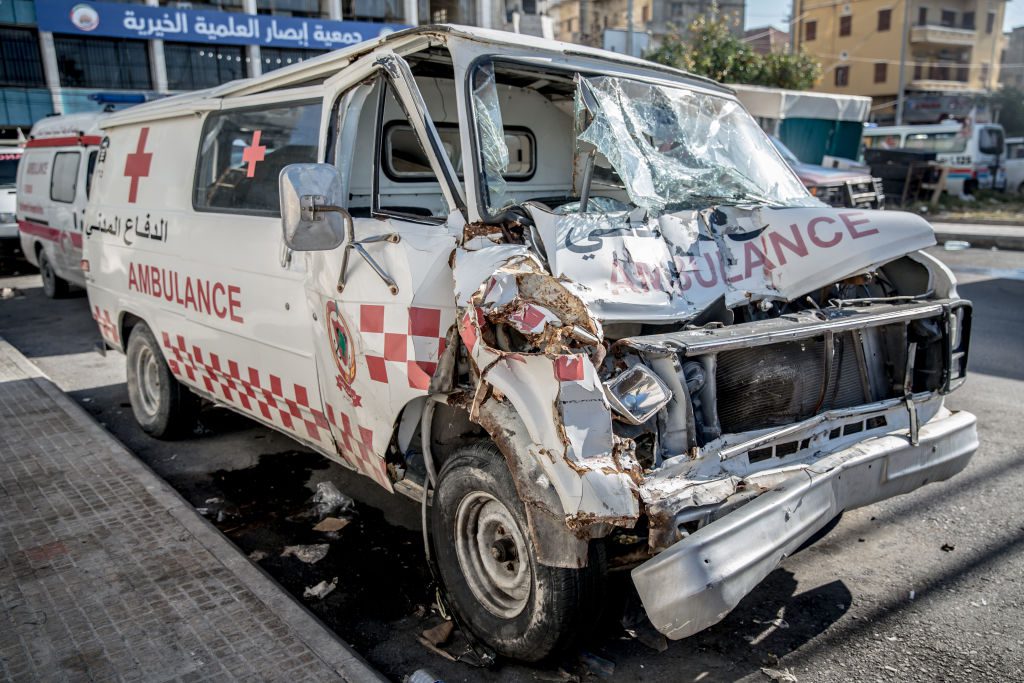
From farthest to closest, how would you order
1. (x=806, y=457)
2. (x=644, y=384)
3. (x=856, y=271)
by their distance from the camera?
(x=856, y=271) → (x=806, y=457) → (x=644, y=384)

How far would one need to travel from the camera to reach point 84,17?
26.1m

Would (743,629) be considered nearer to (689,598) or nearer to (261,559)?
(689,598)

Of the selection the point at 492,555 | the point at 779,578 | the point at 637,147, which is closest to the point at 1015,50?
the point at 637,147

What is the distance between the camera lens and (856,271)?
3.55 meters

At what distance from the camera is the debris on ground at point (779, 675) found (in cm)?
298

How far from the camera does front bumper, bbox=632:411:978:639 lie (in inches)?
96.5

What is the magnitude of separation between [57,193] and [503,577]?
10409 millimetres

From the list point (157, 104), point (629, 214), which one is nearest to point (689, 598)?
point (629, 214)

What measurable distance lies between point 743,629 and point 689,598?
109 cm

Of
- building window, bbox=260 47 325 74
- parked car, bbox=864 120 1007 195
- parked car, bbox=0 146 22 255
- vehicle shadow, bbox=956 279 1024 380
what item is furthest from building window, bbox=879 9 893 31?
parked car, bbox=0 146 22 255

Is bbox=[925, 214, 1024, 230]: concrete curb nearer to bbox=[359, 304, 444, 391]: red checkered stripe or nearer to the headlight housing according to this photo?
the headlight housing

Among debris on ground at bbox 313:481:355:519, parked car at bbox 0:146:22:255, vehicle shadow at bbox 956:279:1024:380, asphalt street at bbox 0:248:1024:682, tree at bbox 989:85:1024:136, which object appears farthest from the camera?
tree at bbox 989:85:1024:136

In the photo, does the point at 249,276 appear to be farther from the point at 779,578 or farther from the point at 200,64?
the point at 200,64

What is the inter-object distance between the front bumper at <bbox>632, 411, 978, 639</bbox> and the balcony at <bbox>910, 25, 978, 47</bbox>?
5149 cm
